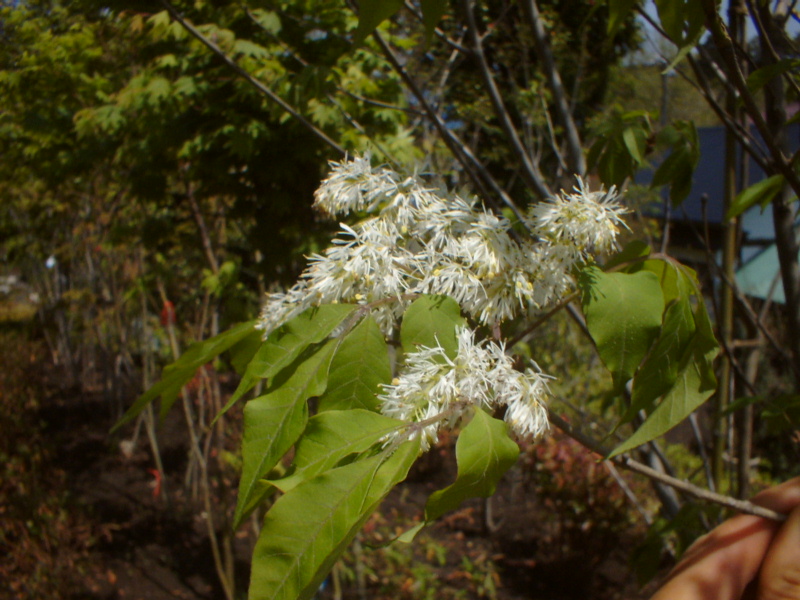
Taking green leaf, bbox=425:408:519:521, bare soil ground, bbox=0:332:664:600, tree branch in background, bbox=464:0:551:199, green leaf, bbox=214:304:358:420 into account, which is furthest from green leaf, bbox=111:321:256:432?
bare soil ground, bbox=0:332:664:600

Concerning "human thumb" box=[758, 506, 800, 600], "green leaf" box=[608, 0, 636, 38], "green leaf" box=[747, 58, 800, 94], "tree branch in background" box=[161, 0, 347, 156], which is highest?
"green leaf" box=[608, 0, 636, 38]

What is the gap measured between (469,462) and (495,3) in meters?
4.07

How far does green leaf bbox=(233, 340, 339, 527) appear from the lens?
542 mm

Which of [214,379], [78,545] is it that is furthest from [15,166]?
[78,545]

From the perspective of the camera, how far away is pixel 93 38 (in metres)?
2.82

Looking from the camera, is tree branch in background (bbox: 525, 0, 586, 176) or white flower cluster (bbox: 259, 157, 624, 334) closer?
white flower cluster (bbox: 259, 157, 624, 334)

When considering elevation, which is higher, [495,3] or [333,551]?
[495,3]

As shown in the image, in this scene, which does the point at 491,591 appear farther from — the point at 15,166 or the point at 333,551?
the point at 15,166

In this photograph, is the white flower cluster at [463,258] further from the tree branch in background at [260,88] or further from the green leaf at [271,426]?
the tree branch in background at [260,88]

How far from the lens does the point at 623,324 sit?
0.61 meters

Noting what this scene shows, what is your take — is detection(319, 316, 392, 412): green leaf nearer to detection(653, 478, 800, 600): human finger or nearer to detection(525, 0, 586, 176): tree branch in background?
detection(653, 478, 800, 600): human finger

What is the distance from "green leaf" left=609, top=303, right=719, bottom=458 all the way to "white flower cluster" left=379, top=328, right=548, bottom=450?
10 cm

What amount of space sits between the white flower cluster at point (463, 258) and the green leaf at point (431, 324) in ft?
0.11

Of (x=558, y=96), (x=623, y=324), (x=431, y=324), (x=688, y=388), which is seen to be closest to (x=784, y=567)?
(x=688, y=388)
